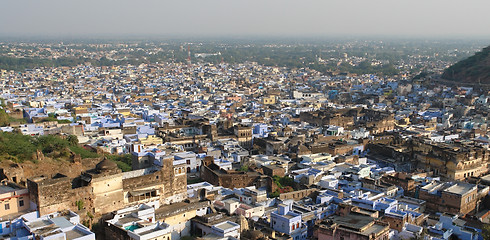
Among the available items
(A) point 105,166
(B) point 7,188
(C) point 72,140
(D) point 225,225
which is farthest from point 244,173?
(B) point 7,188

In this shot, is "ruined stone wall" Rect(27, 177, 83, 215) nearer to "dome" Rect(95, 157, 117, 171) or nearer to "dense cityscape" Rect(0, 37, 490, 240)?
"dense cityscape" Rect(0, 37, 490, 240)

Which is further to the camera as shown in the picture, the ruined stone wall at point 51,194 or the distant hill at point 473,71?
the distant hill at point 473,71

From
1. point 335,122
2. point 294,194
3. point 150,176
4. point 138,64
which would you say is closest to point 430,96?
point 335,122

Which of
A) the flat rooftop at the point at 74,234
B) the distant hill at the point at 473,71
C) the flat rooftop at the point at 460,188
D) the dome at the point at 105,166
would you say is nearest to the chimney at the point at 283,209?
the dome at the point at 105,166

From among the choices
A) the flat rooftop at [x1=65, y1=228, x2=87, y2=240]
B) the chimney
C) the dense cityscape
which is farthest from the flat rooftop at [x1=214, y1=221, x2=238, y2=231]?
the flat rooftop at [x1=65, y1=228, x2=87, y2=240]

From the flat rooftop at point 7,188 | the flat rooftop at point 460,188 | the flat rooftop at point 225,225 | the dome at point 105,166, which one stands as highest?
the dome at point 105,166

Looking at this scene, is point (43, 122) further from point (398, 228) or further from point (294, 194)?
point (398, 228)

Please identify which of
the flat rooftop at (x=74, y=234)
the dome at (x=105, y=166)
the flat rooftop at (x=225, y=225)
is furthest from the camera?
the dome at (x=105, y=166)

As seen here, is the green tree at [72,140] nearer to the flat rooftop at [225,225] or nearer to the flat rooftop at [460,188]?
the flat rooftop at [225,225]
